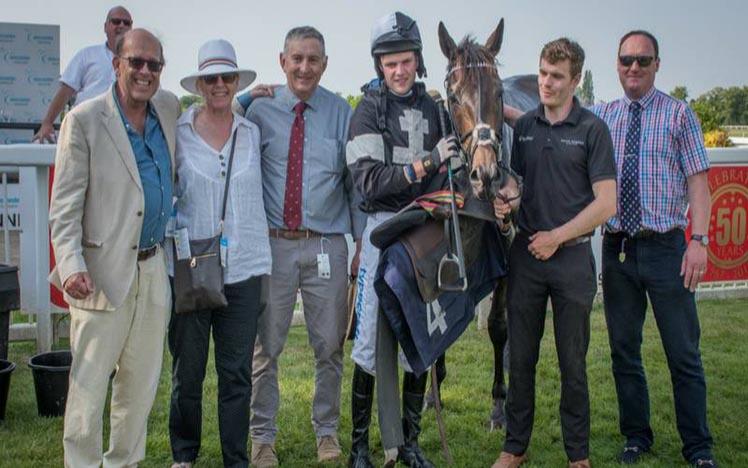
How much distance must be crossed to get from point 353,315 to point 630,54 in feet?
6.42

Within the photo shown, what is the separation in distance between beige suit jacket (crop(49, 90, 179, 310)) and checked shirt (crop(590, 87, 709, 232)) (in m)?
2.43

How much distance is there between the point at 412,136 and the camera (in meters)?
3.86

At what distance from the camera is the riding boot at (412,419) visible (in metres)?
4.12

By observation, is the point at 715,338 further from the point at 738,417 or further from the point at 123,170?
the point at 123,170

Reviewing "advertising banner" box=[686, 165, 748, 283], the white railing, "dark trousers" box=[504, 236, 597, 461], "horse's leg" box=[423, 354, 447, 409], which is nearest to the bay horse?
"dark trousers" box=[504, 236, 597, 461]

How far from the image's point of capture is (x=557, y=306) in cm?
393

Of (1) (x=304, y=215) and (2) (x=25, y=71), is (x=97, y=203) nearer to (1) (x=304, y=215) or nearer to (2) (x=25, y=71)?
(1) (x=304, y=215)

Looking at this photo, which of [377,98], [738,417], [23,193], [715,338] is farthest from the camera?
[715,338]

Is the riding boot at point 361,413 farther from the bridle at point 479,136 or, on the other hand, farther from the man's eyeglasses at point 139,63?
the man's eyeglasses at point 139,63

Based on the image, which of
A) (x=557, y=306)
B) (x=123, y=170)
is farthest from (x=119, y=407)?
(x=557, y=306)

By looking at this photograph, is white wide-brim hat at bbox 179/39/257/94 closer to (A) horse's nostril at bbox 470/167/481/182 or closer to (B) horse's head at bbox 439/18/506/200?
(B) horse's head at bbox 439/18/506/200

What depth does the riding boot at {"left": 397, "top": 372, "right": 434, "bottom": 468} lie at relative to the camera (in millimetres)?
4121

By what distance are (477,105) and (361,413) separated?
5.28 feet

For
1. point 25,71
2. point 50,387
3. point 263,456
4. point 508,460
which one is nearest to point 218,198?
point 263,456
